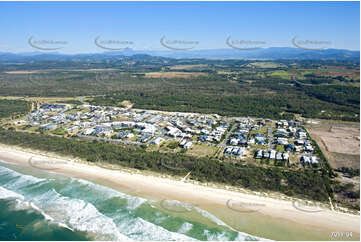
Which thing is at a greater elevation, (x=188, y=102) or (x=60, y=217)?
(x=188, y=102)

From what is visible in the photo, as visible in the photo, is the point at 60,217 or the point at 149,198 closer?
the point at 60,217

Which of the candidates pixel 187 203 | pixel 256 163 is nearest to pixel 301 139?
pixel 256 163

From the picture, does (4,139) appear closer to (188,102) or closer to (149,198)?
(149,198)

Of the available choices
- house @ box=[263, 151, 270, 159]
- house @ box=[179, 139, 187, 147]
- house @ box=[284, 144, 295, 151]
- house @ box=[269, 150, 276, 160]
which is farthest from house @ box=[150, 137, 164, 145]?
house @ box=[284, 144, 295, 151]

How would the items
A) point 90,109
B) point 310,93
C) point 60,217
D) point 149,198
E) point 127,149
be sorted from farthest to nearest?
point 310,93
point 90,109
point 127,149
point 149,198
point 60,217

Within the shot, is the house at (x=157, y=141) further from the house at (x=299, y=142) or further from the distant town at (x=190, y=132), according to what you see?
the house at (x=299, y=142)

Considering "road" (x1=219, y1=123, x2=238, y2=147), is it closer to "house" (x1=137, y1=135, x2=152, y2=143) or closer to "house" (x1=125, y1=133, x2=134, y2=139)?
"house" (x1=137, y1=135, x2=152, y2=143)

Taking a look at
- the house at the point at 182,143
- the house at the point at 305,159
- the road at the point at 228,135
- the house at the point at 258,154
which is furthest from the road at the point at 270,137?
the house at the point at 182,143
